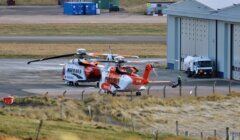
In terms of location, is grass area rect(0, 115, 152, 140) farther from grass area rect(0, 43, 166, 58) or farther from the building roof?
grass area rect(0, 43, 166, 58)

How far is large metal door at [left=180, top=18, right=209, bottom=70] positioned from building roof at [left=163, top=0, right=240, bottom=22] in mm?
779

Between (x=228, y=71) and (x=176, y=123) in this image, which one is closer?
(x=176, y=123)

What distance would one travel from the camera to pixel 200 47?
222 feet

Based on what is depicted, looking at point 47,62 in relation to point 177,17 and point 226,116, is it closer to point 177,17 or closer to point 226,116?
point 177,17

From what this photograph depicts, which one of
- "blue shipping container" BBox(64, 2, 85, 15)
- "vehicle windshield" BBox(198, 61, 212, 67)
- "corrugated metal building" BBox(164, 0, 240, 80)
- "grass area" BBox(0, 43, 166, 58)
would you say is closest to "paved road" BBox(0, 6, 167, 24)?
"blue shipping container" BBox(64, 2, 85, 15)

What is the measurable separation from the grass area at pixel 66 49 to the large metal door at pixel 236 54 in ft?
62.2

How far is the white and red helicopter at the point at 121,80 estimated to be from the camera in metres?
51.9

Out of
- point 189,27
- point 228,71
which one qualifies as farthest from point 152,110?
point 189,27

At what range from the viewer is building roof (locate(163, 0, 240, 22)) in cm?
6256

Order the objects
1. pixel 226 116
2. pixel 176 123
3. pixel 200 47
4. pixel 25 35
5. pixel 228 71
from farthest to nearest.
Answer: pixel 25 35 → pixel 200 47 → pixel 228 71 → pixel 226 116 → pixel 176 123

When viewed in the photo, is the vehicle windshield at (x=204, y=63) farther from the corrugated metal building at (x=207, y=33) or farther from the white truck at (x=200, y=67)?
the corrugated metal building at (x=207, y=33)

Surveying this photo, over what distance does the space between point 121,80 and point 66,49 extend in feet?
112

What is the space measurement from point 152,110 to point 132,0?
124436 millimetres

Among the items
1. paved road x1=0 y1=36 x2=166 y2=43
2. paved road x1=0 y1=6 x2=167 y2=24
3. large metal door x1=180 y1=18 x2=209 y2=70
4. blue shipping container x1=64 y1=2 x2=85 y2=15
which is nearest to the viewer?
large metal door x1=180 y1=18 x2=209 y2=70
